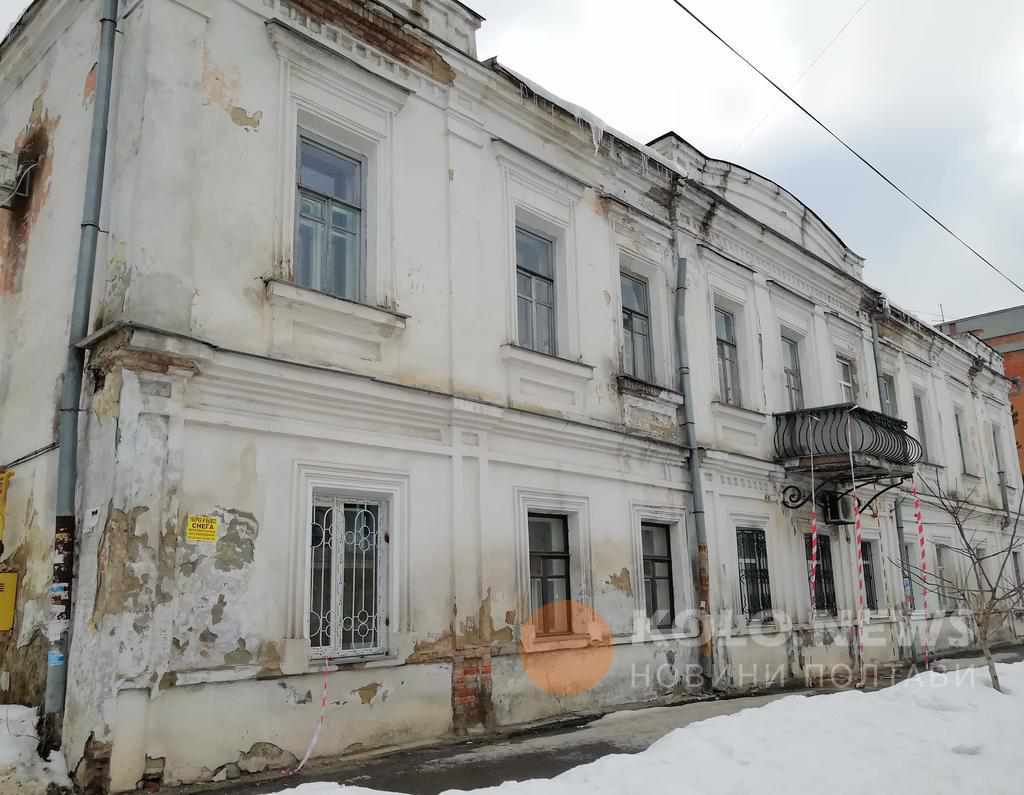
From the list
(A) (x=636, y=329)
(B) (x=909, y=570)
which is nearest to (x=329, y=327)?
(A) (x=636, y=329)

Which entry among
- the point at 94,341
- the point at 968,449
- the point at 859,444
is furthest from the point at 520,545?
the point at 968,449

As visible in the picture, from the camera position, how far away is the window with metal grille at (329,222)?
758 centimetres

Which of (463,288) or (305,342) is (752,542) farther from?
(305,342)

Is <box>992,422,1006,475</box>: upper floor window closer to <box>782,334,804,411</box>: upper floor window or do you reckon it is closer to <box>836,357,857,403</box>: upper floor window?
<box>836,357,857,403</box>: upper floor window

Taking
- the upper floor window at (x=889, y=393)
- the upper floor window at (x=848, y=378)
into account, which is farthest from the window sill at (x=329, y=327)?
the upper floor window at (x=889, y=393)

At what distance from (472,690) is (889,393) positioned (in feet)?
39.7

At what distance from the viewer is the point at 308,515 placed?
6.83 meters

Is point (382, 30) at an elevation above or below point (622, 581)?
above

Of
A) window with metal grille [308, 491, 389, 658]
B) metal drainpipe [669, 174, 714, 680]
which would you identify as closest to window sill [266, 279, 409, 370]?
window with metal grille [308, 491, 389, 658]

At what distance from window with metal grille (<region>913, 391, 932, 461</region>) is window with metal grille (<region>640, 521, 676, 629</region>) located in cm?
935

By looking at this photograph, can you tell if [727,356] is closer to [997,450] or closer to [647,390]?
[647,390]

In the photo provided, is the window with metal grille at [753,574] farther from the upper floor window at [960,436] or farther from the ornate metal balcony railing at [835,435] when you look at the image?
the upper floor window at [960,436]

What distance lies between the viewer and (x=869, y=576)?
47.9ft

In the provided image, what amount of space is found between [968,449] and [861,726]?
1592 cm
